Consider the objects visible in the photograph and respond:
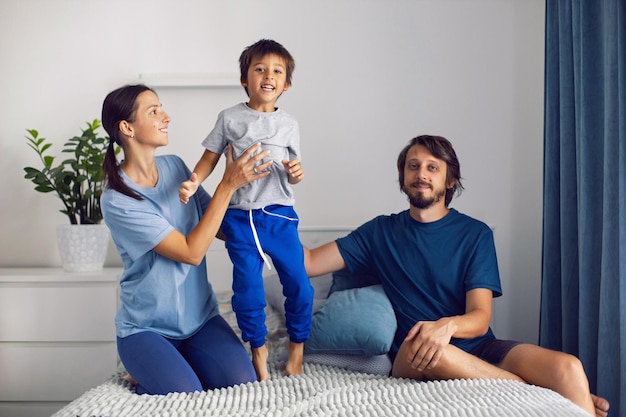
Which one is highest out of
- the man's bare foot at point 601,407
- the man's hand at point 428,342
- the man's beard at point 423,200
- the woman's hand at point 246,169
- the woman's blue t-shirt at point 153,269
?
the woman's hand at point 246,169

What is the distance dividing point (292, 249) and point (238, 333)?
45 centimetres

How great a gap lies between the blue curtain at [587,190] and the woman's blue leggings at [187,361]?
1125mm

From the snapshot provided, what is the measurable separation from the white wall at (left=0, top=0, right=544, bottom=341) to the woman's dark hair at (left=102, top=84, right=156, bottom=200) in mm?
955

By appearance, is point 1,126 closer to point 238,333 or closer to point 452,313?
point 238,333

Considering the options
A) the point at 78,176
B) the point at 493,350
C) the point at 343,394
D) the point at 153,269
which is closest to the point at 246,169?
the point at 153,269

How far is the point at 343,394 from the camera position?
1.65 meters

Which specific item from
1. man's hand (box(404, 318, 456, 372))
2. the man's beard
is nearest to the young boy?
man's hand (box(404, 318, 456, 372))

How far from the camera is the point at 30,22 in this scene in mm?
3004

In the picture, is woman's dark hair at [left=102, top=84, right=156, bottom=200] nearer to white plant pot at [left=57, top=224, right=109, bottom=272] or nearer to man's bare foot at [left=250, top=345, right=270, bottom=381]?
man's bare foot at [left=250, top=345, right=270, bottom=381]

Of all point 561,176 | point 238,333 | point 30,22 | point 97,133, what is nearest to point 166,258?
point 238,333

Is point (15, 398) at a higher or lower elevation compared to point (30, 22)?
lower

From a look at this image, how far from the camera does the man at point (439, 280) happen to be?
185 cm

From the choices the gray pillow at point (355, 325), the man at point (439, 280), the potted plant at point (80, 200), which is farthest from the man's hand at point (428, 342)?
the potted plant at point (80, 200)

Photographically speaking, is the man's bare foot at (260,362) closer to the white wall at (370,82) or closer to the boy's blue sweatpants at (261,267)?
the boy's blue sweatpants at (261,267)
